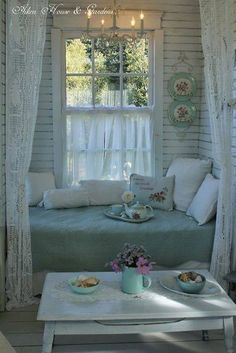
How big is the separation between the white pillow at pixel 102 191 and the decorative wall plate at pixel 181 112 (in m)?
0.83

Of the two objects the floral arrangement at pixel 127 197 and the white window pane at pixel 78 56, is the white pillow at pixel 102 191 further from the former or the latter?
the white window pane at pixel 78 56

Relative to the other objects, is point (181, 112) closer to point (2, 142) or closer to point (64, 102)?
point (64, 102)

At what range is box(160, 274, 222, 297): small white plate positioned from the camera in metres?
2.45

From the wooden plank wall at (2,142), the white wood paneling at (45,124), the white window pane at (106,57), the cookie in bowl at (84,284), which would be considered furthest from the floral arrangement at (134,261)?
the white window pane at (106,57)

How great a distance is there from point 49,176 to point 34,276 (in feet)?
3.57

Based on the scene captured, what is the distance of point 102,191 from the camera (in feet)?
13.3

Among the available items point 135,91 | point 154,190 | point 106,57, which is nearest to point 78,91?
point 106,57

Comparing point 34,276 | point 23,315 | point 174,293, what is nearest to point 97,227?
point 34,276

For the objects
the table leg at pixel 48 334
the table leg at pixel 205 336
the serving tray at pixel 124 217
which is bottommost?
the table leg at pixel 205 336

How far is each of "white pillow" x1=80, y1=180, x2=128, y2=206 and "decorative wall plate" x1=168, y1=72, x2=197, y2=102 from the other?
101 centimetres

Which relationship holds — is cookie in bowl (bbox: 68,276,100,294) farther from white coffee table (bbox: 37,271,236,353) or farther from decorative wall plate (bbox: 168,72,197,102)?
decorative wall plate (bbox: 168,72,197,102)

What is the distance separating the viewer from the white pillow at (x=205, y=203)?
343 centimetres

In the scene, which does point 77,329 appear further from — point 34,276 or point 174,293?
point 34,276

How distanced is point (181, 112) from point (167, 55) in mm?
539
